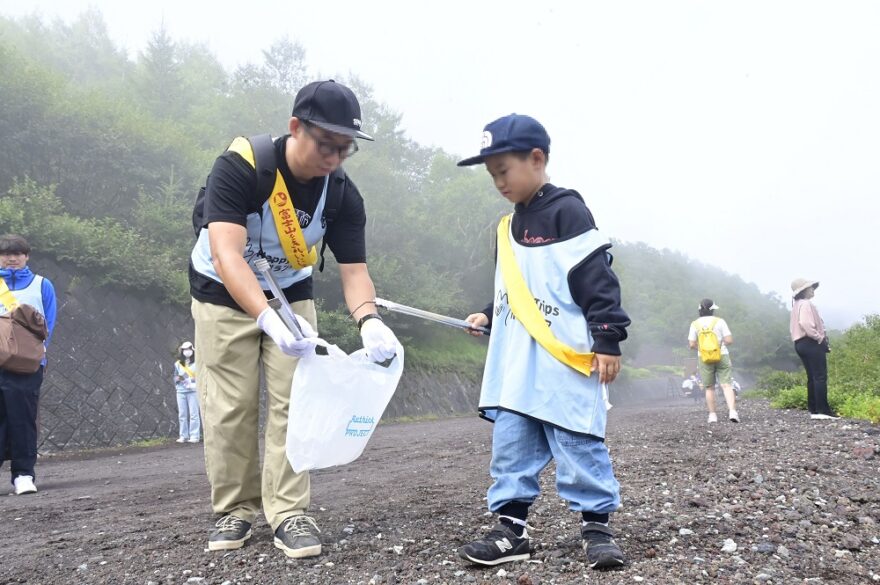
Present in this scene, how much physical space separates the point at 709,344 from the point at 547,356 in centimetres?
811

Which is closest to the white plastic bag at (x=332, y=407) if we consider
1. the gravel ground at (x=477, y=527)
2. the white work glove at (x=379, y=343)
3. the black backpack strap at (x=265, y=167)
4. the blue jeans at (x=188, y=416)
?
the white work glove at (x=379, y=343)

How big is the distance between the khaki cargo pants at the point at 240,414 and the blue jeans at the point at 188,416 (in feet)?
34.4

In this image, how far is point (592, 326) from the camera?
289 cm

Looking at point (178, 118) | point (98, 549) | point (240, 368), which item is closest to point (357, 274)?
point (240, 368)

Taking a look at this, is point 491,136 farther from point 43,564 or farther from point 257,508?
point 43,564

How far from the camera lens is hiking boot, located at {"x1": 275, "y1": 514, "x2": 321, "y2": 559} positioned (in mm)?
3088

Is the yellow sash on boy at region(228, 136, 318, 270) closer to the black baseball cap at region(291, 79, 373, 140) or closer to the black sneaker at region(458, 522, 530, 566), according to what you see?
the black baseball cap at region(291, 79, 373, 140)

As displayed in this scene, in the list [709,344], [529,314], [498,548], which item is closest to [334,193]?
[529,314]

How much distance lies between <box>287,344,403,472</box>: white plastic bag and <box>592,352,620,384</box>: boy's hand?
0.82 m

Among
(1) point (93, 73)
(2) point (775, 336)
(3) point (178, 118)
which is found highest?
(1) point (93, 73)

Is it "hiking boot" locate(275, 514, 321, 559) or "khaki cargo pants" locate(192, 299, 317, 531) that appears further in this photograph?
"khaki cargo pants" locate(192, 299, 317, 531)

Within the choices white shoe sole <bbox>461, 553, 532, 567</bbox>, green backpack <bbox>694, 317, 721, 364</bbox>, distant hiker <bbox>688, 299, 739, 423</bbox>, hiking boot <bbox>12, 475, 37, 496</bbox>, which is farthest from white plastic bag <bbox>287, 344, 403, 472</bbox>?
green backpack <bbox>694, 317, 721, 364</bbox>

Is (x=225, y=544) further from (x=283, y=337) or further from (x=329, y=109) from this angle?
(x=329, y=109)

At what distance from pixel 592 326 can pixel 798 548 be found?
1.28 m
